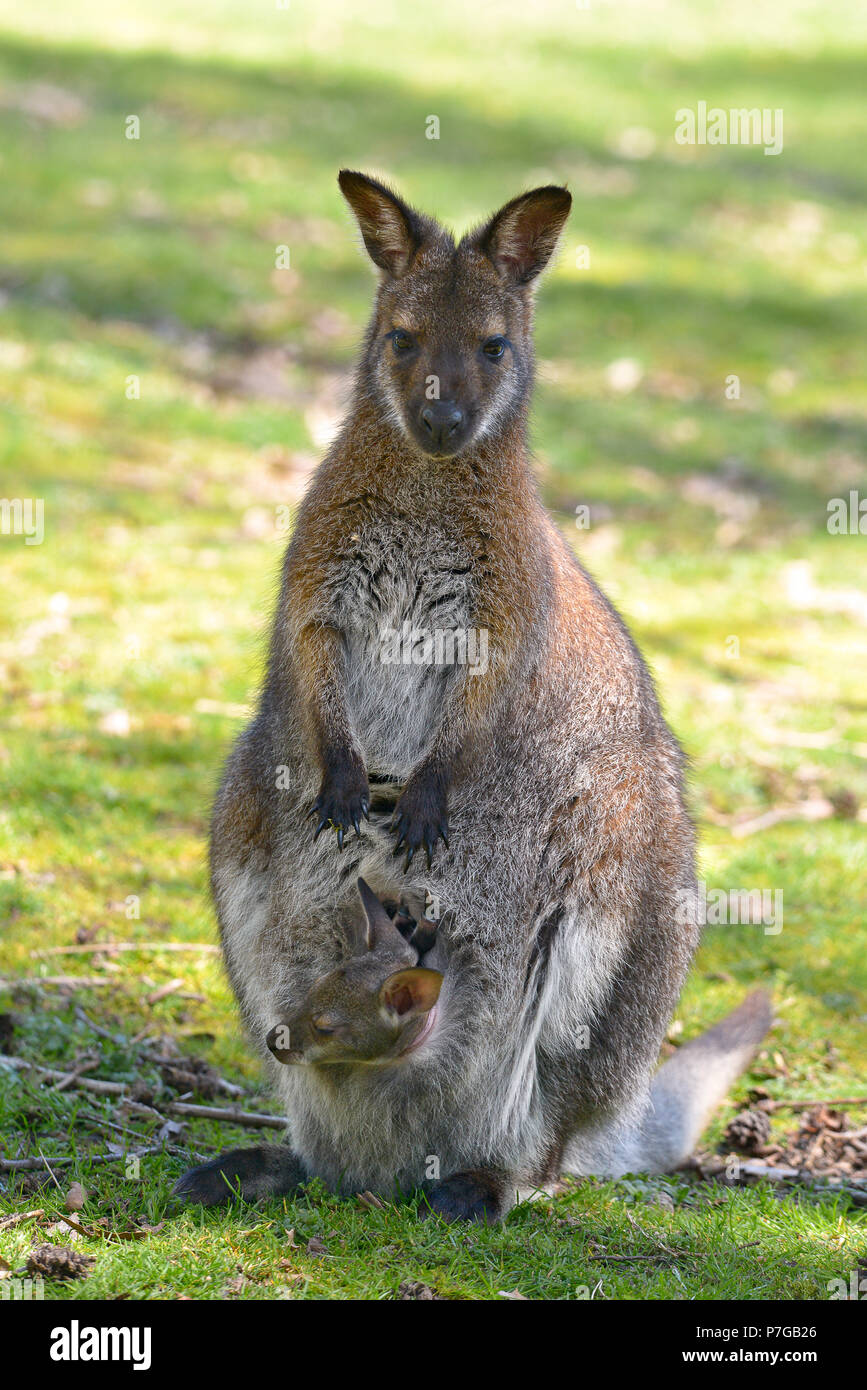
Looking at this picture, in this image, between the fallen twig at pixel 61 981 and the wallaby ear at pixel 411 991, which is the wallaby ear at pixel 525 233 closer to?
the wallaby ear at pixel 411 991

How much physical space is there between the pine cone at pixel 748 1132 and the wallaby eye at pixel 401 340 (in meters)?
2.38

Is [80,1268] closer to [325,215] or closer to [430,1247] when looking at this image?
[430,1247]

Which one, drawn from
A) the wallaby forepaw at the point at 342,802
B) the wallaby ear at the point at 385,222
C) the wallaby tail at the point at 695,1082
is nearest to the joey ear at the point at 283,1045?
the wallaby forepaw at the point at 342,802

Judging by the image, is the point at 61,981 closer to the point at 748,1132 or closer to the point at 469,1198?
the point at 469,1198

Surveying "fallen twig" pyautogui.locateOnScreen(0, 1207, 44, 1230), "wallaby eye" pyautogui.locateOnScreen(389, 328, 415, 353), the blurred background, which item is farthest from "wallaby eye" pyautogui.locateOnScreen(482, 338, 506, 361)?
"fallen twig" pyautogui.locateOnScreen(0, 1207, 44, 1230)

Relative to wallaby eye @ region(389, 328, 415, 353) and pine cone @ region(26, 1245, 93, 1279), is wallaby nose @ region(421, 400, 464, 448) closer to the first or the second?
wallaby eye @ region(389, 328, 415, 353)

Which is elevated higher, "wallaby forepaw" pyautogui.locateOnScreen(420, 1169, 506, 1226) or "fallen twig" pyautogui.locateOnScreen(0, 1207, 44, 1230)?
"fallen twig" pyautogui.locateOnScreen(0, 1207, 44, 1230)

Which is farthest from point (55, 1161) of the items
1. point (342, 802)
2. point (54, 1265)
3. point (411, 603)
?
point (411, 603)

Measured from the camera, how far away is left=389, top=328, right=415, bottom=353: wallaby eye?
12.8 ft

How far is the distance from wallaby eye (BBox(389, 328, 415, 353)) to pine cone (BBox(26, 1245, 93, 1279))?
223 cm

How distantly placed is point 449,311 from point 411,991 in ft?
5.45

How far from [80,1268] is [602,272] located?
12.9 metres

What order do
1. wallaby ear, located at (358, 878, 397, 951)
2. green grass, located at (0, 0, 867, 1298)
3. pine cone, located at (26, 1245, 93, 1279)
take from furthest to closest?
green grass, located at (0, 0, 867, 1298) → wallaby ear, located at (358, 878, 397, 951) → pine cone, located at (26, 1245, 93, 1279)

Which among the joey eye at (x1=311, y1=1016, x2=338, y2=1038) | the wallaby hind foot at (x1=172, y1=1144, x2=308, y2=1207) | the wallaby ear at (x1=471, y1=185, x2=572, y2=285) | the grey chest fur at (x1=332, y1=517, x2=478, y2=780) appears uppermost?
the wallaby ear at (x1=471, y1=185, x2=572, y2=285)
